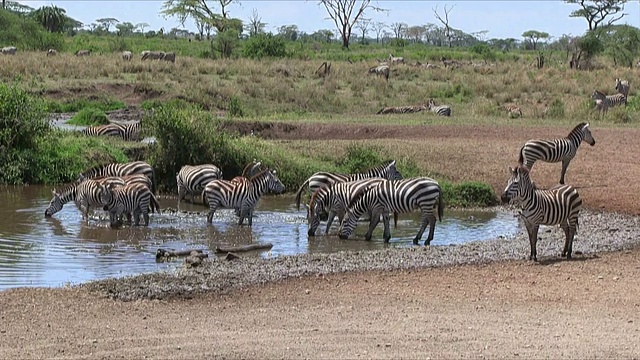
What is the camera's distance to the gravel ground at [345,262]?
11.4m

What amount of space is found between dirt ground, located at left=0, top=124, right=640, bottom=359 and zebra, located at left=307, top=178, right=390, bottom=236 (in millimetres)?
3943

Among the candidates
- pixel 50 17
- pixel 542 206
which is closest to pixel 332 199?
pixel 542 206

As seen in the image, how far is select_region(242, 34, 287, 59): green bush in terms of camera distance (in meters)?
54.8

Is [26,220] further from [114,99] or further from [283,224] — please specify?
[114,99]

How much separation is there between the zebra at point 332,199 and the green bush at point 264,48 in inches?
1503

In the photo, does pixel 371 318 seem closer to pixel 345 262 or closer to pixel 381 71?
pixel 345 262

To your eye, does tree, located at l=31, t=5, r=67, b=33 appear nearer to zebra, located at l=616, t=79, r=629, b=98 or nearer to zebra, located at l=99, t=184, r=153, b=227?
zebra, located at l=616, t=79, r=629, b=98

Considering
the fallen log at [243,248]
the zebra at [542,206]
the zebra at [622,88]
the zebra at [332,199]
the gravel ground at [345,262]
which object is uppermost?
the zebra at [622,88]

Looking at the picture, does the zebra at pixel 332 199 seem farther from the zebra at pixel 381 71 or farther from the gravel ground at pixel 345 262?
the zebra at pixel 381 71

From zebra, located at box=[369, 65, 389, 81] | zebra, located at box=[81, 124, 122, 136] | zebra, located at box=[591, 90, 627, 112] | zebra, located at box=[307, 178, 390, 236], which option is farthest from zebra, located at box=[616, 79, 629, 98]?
zebra, located at box=[307, 178, 390, 236]

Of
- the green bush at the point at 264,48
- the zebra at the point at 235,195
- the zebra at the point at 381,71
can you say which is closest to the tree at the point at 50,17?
the green bush at the point at 264,48

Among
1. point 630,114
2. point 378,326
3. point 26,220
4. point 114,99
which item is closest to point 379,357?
point 378,326

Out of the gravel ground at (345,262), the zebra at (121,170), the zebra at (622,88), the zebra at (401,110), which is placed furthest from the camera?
the zebra at (622,88)

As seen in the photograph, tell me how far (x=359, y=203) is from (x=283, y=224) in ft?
7.55
